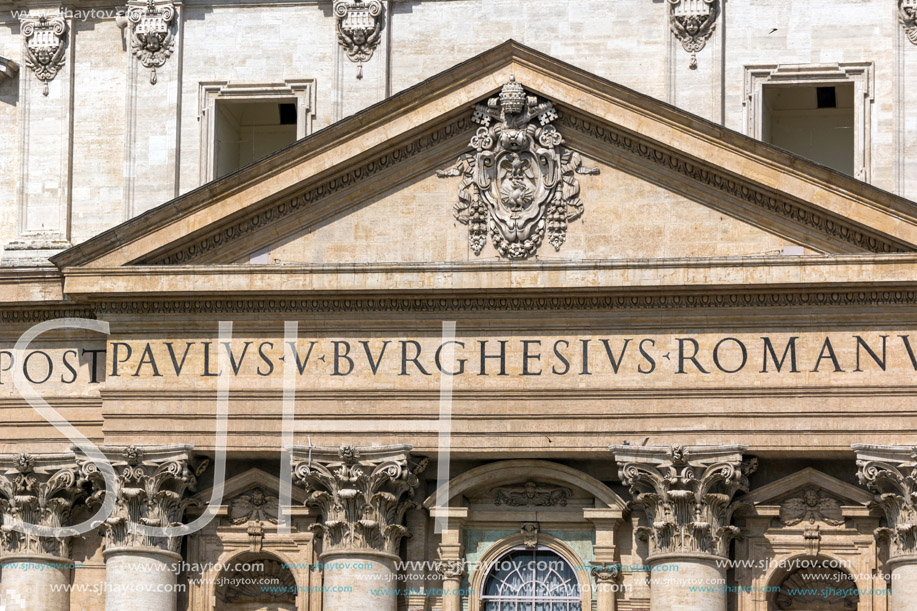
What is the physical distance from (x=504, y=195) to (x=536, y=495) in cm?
458

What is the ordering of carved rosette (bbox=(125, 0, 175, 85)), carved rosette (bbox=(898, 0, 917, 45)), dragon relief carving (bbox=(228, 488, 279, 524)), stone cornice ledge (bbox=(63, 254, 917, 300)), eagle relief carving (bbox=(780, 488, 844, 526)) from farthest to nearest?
carved rosette (bbox=(125, 0, 175, 85)) < carved rosette (bbox=(898, 0, 917, 45)) < dragon relief carving (bbox=(228, 488, 279, 524)) < eagle relief carving (bbox=(780, 488, 844, 526)) < stone cornice ledge (bbox=(63, 254, 917, 300))

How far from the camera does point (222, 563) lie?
39.2 meters

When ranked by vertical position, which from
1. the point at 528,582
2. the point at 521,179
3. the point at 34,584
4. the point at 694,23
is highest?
the point at 694,23

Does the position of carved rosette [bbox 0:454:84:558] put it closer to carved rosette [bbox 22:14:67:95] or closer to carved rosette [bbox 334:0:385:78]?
carved rosette [bbox 22:14:67:95]

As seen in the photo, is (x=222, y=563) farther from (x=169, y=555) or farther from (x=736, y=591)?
(x=736, y=591)

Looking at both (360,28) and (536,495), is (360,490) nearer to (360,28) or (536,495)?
(536,495)

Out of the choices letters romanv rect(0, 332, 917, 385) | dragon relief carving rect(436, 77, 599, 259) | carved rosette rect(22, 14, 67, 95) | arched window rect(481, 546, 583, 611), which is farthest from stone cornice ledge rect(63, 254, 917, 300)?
carved rosette rect(22, 14, 67, 95)

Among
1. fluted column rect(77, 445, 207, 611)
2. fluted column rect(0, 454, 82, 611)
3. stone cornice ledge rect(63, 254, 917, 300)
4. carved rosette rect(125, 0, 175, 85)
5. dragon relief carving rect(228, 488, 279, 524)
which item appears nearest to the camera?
stone cornice ledge rect(63, 254, 917, 300)

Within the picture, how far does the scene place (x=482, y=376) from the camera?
3862 cm

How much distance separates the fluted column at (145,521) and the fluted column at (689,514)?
6868mm

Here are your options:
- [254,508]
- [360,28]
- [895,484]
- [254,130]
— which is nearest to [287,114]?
[254,130]

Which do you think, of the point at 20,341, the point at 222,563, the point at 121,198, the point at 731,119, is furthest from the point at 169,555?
the point at 731,119

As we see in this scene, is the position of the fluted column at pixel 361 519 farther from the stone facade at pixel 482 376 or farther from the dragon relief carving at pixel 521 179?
the dragon relief carving at pixel 521 179

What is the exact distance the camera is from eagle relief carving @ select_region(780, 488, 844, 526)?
125 feet
